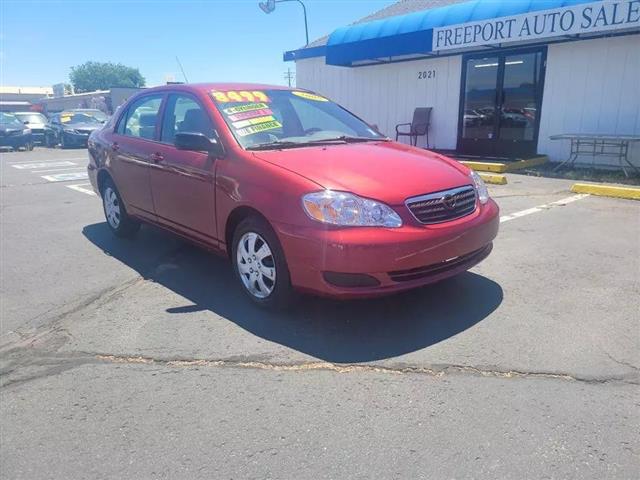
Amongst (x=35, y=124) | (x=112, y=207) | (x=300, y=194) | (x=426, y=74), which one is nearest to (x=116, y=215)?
(x=112, y=207)

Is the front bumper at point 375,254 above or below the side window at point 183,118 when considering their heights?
below

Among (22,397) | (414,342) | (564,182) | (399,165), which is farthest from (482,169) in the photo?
(22,397)

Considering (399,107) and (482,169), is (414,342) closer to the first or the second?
(482,169)

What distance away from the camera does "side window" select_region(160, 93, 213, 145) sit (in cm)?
430

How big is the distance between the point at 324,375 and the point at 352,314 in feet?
2.68

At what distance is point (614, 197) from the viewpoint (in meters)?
7.82

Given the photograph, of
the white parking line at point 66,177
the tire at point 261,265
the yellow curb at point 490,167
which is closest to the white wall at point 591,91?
the yellow curb at point 490,167

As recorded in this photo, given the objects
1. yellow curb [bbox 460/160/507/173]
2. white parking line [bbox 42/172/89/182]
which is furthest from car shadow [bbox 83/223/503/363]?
white parking line [bbox 42/172/89/182]

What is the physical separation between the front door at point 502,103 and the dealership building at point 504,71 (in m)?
0.02

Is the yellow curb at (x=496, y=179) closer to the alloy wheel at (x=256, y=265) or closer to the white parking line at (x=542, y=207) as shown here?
the white parking line at (x=542, y=207)

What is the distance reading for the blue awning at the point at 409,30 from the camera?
403 inches

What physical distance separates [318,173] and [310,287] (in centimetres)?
78

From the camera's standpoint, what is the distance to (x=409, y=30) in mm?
11953

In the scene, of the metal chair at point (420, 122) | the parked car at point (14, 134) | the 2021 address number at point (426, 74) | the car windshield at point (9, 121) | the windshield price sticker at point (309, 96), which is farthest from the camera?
the car windshield at point (9, 121)
